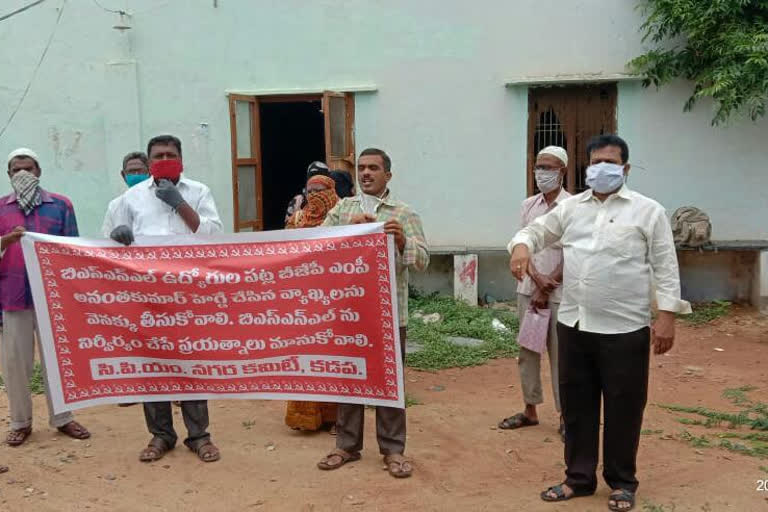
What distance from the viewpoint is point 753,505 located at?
337 cm

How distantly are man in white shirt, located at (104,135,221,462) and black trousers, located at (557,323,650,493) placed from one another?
2036 millimetres

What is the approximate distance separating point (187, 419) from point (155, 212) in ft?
4.06

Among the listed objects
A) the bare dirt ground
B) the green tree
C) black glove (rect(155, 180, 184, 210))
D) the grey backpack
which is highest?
A: the green tree

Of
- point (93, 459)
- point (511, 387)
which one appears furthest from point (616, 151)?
point (93, 459)

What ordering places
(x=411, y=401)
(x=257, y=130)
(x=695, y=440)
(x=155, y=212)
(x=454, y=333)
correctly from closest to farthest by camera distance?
1. (x=155, y=212)
2. (x=695, y=440)
3. (x=411, y=401)
4. (x=454, y=333)
5. (x=257, y=130)

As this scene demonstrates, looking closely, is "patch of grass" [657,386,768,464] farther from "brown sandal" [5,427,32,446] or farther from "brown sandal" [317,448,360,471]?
"brown sandal" [5,427,32,446]

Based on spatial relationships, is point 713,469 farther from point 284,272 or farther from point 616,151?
point 284,272

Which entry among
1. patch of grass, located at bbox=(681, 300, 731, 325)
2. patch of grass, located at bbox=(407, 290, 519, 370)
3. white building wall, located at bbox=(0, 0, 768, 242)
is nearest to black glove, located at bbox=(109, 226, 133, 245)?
patch of grass, located at bbox=(407, 290, 519, 370)

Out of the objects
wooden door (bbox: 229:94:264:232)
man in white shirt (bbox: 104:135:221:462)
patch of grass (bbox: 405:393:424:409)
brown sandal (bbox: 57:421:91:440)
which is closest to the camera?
man in white shirt (bbox: 104:135:221:462)

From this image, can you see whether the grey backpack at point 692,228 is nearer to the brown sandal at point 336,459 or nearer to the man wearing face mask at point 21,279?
the brown sandal at point 336,459

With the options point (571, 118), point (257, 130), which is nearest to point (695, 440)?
point (571, 118)

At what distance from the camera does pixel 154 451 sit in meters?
4.05

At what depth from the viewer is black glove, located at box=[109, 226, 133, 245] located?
3.85 metres

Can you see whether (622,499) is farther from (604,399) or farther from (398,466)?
(398,466)
